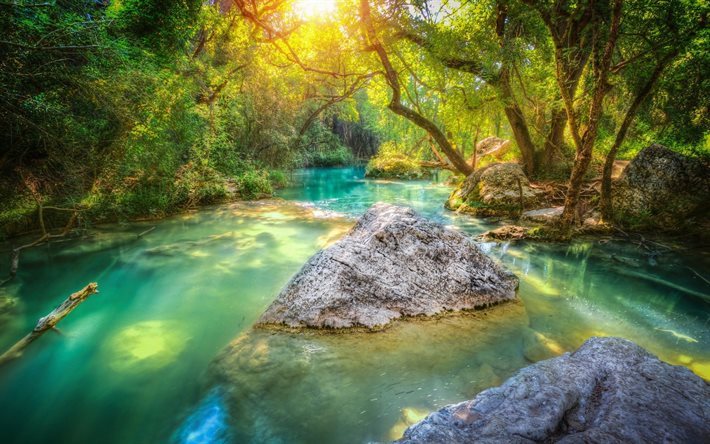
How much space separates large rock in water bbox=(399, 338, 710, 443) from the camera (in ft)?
5.98

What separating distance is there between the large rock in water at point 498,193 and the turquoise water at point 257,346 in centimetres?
419

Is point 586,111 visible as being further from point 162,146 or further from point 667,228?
point 162,146

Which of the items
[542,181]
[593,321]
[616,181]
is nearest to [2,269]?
[593,321]

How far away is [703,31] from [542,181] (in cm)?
750

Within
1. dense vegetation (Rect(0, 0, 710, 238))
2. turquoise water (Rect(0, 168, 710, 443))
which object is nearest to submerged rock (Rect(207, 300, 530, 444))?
turquoise water (Rect(0, 168, 710, 443))

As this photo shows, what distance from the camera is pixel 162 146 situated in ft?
32.1

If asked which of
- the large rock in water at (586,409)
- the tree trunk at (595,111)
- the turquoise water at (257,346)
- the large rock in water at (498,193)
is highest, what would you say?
the tree trunk at (595,111)

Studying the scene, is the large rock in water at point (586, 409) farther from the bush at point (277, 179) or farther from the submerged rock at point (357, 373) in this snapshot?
the bush at point (277, 179)

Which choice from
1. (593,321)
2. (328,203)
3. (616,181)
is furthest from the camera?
(328,203)

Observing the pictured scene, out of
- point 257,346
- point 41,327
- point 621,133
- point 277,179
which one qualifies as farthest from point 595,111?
point 277,179

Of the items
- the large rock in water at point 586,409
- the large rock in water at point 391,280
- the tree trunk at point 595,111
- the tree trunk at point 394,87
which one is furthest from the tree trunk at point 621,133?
the large rock in water at point 586,409

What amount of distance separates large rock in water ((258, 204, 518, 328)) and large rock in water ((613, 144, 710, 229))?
255 inches

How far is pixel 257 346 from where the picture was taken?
370cm

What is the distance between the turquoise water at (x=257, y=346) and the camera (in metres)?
2.77
